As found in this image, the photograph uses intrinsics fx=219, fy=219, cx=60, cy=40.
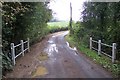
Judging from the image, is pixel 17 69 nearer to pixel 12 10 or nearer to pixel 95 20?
pixel 12 10

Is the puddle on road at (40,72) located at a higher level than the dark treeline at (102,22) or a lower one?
lower

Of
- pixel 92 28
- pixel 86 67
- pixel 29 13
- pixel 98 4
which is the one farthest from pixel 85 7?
pixel 86 67

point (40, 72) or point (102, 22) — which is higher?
point (102, 22)

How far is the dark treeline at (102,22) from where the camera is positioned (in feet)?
39.2

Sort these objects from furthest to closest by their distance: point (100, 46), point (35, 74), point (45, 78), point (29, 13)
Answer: point (29, 13) → point (100, 46) → point (35, 74) → point (45, 78)

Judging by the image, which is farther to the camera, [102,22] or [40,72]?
[102,22]

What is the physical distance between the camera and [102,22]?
1584 centimetres

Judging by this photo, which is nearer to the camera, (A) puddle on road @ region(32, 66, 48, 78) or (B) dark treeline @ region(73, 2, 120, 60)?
(A) puddle on road @ region(32, 66, 48, 78)

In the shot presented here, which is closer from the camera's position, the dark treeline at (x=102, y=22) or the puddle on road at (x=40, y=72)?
the puddle on road at (x=40, y=72)

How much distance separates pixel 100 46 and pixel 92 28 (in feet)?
16.5

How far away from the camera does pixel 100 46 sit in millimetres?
12305

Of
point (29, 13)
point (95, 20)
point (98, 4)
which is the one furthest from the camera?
point (95, 20)

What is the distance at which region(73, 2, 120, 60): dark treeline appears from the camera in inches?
471

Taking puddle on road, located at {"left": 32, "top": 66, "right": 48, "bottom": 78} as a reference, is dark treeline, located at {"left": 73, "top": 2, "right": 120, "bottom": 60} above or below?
above
